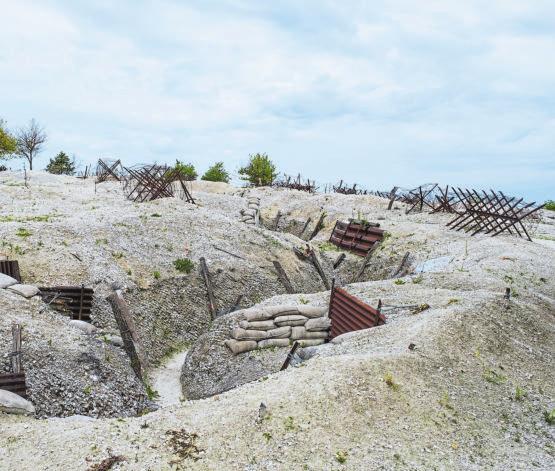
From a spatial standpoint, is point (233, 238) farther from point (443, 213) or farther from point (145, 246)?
point (443, 213)

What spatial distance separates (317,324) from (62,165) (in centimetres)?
6614

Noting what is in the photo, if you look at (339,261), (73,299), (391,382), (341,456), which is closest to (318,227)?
(339,261)

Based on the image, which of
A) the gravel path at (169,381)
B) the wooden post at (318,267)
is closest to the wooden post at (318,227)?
the wooden post at (318,267)

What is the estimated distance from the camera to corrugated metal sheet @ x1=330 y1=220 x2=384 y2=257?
105ft

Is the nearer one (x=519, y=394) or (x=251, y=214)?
(x=519, y=394)

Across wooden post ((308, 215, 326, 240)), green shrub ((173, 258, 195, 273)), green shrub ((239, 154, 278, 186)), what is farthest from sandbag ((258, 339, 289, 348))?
green shrub ((239, 154, 278, 186))

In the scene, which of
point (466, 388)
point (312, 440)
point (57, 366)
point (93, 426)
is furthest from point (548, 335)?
point (57, 366)

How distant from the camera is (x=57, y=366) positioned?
12.2 m

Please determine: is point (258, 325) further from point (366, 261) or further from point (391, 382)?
point (366, 261)

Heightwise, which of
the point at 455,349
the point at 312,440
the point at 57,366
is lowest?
the point at 57,366

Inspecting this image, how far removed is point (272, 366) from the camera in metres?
14.4

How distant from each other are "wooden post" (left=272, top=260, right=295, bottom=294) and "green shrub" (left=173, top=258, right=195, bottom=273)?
173 inches

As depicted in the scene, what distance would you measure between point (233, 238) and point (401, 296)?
11884mm

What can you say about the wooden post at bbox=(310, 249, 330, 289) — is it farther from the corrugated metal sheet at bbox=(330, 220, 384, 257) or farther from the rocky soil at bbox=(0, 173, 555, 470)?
the corrugated metal sheet at bbox=(330, 220, 384, 257)
